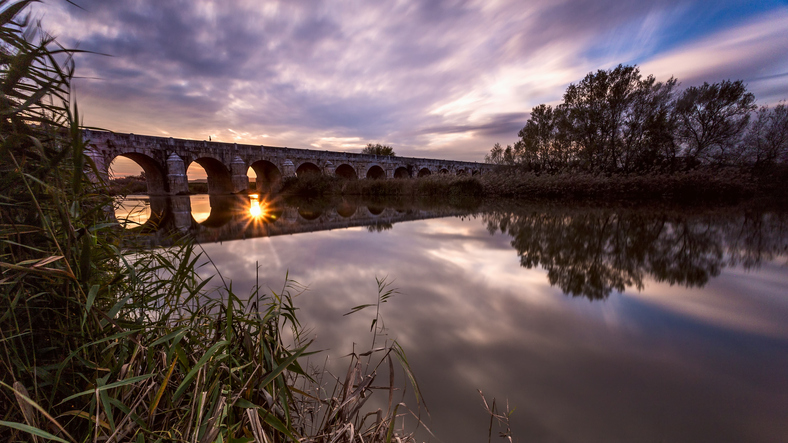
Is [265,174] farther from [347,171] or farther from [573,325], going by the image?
[573,325]

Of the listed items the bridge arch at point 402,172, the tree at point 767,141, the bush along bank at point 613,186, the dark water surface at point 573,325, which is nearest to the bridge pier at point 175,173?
the bush along bank at point 613,186

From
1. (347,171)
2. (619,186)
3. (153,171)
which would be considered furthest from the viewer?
(347,171)

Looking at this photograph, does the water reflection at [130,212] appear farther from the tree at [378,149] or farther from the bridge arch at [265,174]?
the tree at [378,149]

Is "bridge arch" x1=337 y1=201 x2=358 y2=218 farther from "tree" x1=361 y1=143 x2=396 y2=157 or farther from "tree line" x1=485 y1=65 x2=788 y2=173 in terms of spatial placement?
"tree" x1=361 y1=143 x2=396 y2=157

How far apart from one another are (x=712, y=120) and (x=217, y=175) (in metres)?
32.1

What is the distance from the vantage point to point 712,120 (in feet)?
49.4

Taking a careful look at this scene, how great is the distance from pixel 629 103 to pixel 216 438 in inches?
745

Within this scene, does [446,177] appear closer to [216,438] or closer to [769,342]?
[769,342]

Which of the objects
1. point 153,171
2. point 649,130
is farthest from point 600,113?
point 153,171

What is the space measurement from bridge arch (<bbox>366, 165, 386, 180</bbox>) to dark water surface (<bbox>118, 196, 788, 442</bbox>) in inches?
1027

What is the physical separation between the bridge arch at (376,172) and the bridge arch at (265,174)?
979 cm

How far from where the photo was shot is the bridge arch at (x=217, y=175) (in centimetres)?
1940

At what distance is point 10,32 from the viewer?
73 centimetres

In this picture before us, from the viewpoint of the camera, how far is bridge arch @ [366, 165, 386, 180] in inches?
1164
